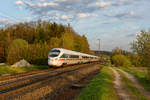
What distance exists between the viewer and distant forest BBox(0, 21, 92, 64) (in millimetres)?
33344

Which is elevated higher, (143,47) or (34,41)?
(34,41)

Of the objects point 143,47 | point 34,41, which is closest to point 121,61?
point 143,47

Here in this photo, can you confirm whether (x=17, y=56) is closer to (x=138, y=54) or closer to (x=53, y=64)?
(x=53, y=64)

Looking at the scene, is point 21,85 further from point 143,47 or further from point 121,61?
point 121,61

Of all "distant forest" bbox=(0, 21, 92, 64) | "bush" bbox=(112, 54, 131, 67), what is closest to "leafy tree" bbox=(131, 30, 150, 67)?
"distant forest" bbox=(0, 21, 92, 64)

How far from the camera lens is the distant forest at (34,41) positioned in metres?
33.3

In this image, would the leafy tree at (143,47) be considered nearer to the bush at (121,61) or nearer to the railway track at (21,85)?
the railway track at (21,85)

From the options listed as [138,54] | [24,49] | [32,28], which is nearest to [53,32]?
[32,28]

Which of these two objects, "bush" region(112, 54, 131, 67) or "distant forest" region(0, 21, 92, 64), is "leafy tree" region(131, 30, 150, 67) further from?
"bush" region(112, 54, 131, 67)

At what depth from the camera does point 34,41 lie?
2436 inches

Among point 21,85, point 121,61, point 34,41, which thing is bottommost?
point 21,85

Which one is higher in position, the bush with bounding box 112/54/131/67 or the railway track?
the bush with bounding box 112/54/131/67

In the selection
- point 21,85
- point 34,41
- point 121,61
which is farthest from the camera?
point 34,41

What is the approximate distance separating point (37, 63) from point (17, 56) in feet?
14.0
